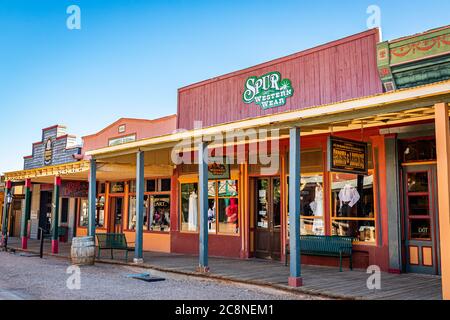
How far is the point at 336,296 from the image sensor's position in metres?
6.93

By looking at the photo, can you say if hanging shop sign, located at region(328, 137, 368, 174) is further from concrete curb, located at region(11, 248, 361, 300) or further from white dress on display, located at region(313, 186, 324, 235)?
white dress on display, located at region(313, 186, 324, 235)

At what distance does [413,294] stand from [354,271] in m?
2.55

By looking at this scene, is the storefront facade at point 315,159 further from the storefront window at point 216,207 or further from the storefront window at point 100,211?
the storefront window at point 100,211

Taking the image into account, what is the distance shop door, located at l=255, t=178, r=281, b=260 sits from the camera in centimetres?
1209

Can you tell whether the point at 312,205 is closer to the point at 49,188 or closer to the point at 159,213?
the point at 159,213

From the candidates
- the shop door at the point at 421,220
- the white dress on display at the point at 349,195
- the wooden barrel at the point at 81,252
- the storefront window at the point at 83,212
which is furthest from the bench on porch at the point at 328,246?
the storefront window at the point at 83,212

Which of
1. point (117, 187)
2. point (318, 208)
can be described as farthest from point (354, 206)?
point (117, 187)

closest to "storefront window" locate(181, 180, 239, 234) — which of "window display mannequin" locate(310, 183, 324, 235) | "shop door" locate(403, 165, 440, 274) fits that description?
"window display mannequin" locate(310, 183, 324, 235)

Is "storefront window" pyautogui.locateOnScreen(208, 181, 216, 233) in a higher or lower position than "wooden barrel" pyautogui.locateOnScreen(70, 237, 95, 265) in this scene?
higher

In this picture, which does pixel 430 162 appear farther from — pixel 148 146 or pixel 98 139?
pixel 98 139

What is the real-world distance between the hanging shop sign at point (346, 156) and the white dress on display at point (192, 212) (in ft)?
23.4

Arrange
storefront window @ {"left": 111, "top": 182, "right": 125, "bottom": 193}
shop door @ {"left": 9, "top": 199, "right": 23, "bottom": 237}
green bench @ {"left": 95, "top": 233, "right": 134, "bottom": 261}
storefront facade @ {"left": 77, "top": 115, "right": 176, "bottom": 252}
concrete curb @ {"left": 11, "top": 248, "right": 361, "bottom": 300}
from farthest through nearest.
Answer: shop door @ {"left": 9, "top": 199, "right": 23, "bottom": 237} < storefront window @ {"left": 111, "top": 182, "right": 125, "bottom": 193} < storefront facade @ {"left": 77, "top": 115, "right": 176, "bottom": 252} < green bench @ {"left": 95, "top": 233, "right": 134, "bottom": 261} < concrete curb @ {"left": 11, "top": 248, "right": 361, "bottom": 300}

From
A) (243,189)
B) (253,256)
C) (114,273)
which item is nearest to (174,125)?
(243,189)

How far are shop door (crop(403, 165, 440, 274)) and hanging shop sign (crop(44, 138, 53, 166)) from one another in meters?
17.6
